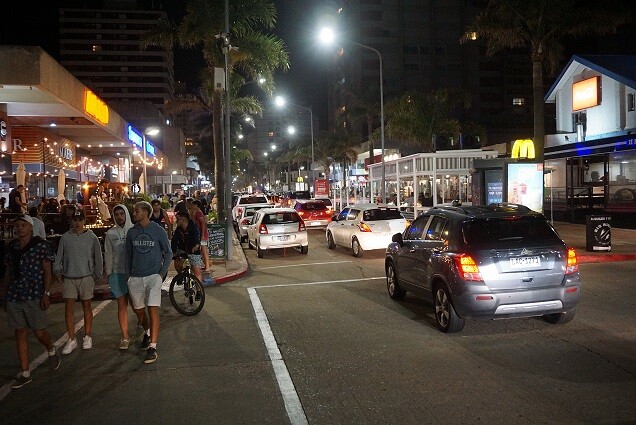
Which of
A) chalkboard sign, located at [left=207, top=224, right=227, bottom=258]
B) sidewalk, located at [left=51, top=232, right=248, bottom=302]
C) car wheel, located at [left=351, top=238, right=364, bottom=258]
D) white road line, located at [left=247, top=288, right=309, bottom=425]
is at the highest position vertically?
chalkboard sign, located at [left=207, top=224, right=227, bottom=258]

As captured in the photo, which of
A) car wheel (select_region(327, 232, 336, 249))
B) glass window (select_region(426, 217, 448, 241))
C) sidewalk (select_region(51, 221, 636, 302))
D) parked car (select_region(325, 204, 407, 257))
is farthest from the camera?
car wheel (select_region(327, 232, 336, 249))

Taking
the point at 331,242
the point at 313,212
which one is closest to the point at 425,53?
the point at 313,212

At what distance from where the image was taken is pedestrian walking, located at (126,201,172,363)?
24.4ft

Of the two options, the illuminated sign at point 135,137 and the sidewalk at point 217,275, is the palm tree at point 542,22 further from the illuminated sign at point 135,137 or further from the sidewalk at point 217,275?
the illuminated sign at point 135,137

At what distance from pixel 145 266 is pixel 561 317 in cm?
576

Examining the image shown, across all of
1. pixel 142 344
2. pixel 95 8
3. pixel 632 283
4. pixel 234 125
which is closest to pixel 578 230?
pixel 632 283

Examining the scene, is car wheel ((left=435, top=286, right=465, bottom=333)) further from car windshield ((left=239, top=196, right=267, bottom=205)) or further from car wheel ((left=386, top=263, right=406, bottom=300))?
car windshield ((left=239, top=196, right=267, bottom=205))

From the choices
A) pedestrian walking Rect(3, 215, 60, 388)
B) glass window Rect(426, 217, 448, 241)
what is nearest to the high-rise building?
glass window Rect(426, 217, 448, 241)

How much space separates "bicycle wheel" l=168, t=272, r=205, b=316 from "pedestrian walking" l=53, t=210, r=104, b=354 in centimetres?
227

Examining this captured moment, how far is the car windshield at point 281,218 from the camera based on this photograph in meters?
18.7

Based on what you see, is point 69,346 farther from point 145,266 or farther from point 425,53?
point 425,53

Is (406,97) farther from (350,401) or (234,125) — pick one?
(350,401)

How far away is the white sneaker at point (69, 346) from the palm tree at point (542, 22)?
61.0ft

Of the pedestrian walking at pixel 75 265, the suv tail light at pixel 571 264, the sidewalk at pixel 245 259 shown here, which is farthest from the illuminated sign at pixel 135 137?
the suv tail light at pixel 571 264
